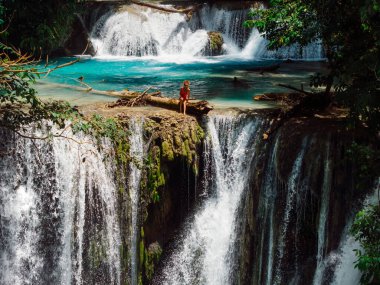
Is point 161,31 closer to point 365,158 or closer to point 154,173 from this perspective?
point 154,173

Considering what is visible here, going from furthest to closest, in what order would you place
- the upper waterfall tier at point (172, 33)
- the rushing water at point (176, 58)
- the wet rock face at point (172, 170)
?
the upper waterfall tier at point (172, 33), the rushing water at point (176, 58), the wet rock face at point (172, 170)

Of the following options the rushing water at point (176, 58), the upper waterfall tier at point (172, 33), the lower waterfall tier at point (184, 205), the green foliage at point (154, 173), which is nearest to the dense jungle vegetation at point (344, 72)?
the lower waterfall tier at point (184, 205)

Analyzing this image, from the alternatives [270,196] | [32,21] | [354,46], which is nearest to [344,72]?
[354,46]

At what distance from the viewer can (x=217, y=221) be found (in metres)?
10.5

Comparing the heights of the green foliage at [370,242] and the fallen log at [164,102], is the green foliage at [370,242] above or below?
below

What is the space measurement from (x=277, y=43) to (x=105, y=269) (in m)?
5.50

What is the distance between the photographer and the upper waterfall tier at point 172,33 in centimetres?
2006

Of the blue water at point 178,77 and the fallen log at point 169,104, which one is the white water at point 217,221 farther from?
the blue water at point 178,77

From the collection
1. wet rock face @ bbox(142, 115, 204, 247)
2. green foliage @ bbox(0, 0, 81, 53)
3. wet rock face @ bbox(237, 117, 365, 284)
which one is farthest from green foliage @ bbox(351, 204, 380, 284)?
green foliage @ bbox(0, 0, 81, 53)

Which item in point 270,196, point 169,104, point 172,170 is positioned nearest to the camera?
point 270,196

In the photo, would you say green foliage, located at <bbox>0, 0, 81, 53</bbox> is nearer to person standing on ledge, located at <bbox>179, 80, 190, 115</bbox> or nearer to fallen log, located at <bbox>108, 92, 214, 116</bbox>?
fallen log, located at <bbox>108, 92, 214, 116</bbox>

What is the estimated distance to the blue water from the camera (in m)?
12.9

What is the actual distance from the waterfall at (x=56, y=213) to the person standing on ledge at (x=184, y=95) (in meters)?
1.70

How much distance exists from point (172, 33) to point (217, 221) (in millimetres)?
11482
